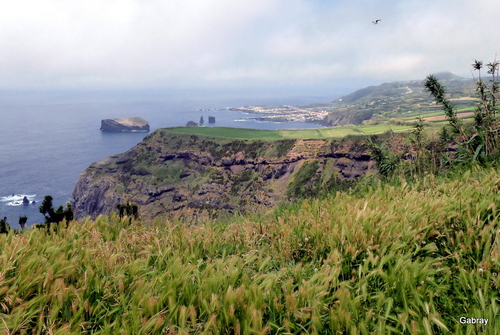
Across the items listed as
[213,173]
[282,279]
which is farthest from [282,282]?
[213,173]

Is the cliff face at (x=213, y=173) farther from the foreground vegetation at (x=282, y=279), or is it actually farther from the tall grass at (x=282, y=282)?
the tall grass at (x=282, y=282)

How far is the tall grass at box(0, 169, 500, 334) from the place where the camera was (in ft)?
9.44

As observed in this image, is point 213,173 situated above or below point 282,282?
below

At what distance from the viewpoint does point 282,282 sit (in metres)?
3.83

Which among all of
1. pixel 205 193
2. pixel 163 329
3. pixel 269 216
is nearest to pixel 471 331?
pixel 163 329

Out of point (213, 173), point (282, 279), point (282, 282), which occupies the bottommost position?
point (213, 173)

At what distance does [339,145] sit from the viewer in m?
148

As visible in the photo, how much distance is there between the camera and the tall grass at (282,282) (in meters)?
2.88

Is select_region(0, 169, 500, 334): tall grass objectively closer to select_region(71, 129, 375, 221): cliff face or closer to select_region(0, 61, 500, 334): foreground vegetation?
select_region(0, 61, 500, 334): foreground vegetation

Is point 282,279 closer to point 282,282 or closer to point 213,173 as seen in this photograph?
point 282,282

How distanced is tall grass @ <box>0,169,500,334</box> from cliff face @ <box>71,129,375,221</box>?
430 ft

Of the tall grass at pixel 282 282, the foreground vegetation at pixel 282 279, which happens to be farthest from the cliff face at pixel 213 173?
the tall grass at pixel 282 282

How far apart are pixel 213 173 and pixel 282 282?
172184 millimetres

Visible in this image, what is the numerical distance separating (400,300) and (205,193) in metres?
163
